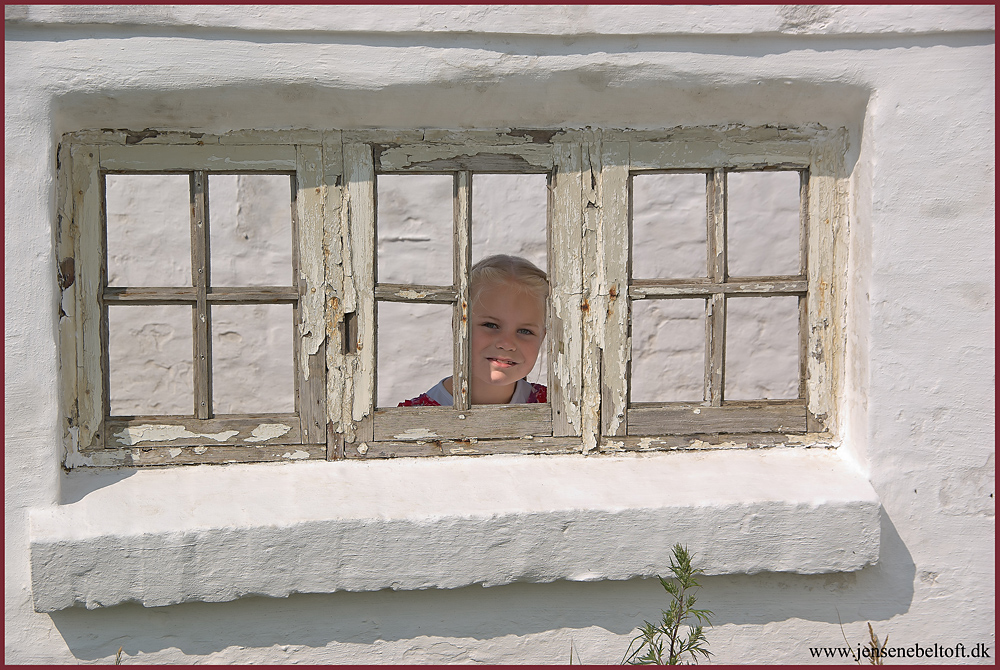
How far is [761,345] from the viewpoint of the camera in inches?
191

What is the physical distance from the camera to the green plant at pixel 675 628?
1818 millimetres

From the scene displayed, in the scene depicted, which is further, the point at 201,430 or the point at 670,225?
the point at 670,225

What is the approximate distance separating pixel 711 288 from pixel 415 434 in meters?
0.90

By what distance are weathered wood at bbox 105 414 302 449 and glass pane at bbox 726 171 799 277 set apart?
3.32 m

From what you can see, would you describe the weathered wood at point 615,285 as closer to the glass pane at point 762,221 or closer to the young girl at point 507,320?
the young girl at point 507,320

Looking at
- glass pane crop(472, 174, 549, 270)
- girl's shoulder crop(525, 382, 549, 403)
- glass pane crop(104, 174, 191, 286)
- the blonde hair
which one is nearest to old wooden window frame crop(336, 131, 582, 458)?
the blonde hair

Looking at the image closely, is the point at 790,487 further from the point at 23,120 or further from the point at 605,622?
the point at 23,120

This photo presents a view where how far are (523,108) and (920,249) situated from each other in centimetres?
108

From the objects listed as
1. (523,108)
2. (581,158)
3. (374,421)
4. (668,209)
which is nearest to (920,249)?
(581,158)

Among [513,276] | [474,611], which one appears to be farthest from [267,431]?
[513,276]

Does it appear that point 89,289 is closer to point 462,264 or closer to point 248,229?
point 462,264

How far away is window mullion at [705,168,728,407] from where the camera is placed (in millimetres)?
2137

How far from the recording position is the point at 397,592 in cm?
202

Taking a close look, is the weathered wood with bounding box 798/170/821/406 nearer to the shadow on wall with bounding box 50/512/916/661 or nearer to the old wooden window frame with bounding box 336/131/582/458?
the shadow on wall with bounding box 50/512/916/661
